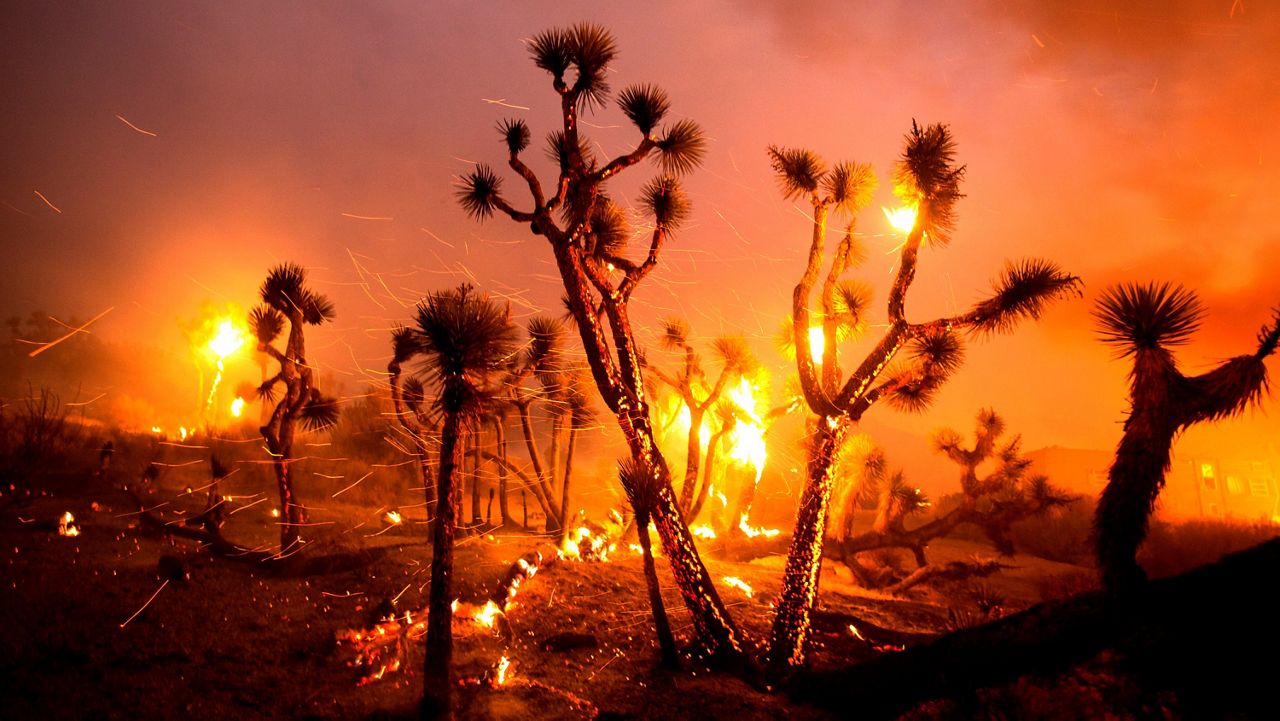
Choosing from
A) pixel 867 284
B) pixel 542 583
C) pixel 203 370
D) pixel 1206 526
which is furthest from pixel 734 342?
pixel 203 370

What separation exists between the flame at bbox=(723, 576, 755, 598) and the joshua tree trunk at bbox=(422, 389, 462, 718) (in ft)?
19.2

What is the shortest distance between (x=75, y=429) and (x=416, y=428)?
15574mm

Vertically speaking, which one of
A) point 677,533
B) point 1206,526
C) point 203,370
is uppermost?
point 203,370

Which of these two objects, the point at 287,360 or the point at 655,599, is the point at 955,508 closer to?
the point at 655,599

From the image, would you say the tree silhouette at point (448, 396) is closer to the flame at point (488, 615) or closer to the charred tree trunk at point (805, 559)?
the flame at point (488, 615)

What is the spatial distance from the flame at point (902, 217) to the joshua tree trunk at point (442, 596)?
6.38 meters

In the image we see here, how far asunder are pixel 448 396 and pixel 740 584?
23.7 ft

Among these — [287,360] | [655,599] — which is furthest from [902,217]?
[287,360]

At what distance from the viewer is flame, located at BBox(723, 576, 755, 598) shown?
941cm

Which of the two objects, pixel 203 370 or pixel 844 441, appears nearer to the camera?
pixel 844 441

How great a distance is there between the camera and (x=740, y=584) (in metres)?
9.74

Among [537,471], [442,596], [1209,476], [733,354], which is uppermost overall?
[733,354]

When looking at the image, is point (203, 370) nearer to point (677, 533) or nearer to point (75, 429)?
point (75, 429)

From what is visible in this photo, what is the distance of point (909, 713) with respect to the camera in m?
A: 3.66
